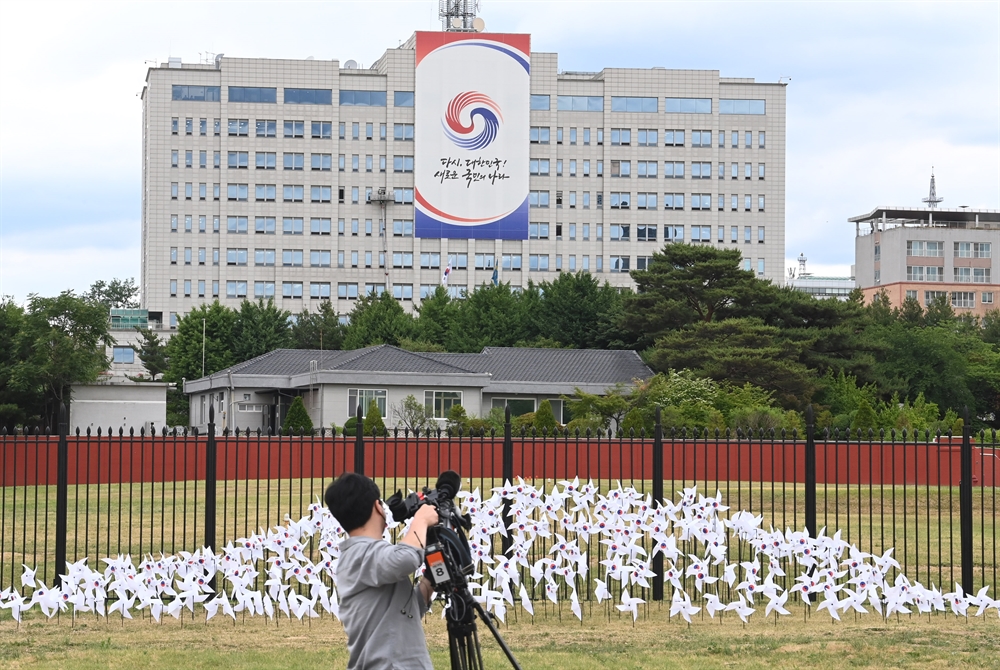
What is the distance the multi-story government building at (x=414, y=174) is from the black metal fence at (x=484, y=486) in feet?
258

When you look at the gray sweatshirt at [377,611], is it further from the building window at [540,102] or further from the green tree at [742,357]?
the building window at [540,102]

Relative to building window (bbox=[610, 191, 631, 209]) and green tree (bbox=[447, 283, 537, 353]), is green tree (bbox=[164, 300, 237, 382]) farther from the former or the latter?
building window (bbox=[610, 191, 631, 209])

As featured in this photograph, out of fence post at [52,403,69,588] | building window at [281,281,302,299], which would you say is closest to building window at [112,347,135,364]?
building window at [281,281,302,299]

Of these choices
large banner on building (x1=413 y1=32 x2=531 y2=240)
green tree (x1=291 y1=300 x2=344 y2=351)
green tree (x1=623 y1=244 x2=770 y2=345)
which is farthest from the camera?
large banner on building (x1=413 y1=32 x2=531 y2=240)

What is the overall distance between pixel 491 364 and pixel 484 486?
3166cm

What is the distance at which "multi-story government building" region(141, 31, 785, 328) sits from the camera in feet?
352

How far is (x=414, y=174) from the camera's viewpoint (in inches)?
4296

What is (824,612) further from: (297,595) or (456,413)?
(456,413)

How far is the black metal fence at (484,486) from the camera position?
1363 centimetres

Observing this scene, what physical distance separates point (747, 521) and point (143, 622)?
6.49m

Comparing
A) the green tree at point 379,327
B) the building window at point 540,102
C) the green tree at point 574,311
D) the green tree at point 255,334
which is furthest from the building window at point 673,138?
the green tree at point 255,334

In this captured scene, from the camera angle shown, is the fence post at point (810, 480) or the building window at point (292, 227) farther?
the building window at point (292, 227)

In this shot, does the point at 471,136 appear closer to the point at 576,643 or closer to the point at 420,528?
the point at 576,643

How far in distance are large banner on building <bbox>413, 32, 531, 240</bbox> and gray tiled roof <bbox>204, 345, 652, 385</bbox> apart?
152ft
